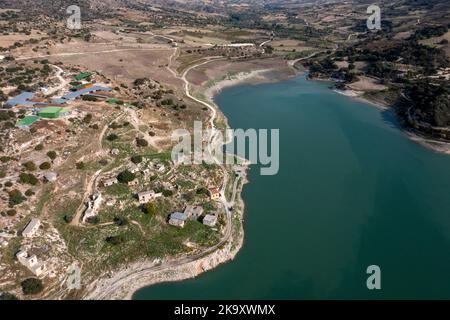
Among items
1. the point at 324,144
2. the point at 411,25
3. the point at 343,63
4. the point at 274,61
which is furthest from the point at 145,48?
the point at 411,25

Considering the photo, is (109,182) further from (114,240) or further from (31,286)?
(31,286)

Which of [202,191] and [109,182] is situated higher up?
[109,182]

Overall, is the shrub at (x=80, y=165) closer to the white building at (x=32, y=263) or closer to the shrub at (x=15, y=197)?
the shrub at (x=15, y=197)

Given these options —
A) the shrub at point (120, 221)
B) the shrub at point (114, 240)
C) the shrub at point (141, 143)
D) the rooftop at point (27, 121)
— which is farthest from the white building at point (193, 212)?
the rooftop at point (27, 121)

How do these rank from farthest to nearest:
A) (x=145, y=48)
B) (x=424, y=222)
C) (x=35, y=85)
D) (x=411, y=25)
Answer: (x=411, y=25)
(x=145, y=48)
(x=35, y=85)
(x=424, y=222)

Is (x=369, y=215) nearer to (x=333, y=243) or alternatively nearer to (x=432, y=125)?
(x=333, y=243)

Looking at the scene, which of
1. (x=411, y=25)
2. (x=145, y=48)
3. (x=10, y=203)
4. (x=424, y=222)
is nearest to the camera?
(x=10, y=203)

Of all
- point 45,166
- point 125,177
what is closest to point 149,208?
point 125,177

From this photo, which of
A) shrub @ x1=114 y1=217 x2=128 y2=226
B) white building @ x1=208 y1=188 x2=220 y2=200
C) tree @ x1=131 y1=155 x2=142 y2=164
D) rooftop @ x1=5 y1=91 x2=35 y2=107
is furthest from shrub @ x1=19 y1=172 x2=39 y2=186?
white building @ x1=208 y1=188 x2=220 y2=200
